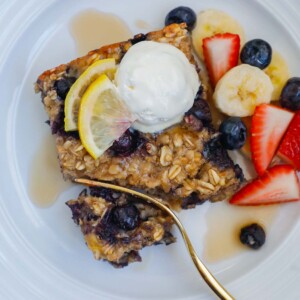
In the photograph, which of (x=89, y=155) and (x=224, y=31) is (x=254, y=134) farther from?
(x=89, y=155)

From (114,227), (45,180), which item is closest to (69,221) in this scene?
(45,180)

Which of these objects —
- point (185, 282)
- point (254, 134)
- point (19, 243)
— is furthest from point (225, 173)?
point (19, 243)

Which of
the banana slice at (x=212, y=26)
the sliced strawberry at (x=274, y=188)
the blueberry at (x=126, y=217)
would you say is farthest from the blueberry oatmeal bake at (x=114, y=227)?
the banana slice at (x=212, y=26)

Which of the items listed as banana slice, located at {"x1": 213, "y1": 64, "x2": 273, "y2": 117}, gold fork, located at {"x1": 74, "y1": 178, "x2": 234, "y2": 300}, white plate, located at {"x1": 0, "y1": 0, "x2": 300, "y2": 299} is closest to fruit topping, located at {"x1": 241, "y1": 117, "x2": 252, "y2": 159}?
banana slice, located at {"x1": 213, "y1": 64, "x2": 273, "y2": 117}

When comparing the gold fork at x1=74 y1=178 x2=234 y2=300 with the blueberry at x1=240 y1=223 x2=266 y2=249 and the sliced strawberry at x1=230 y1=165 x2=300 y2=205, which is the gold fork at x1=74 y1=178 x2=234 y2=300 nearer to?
the blueberry at x1=240 y1=223 x2=266 y2=249

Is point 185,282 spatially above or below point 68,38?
below
